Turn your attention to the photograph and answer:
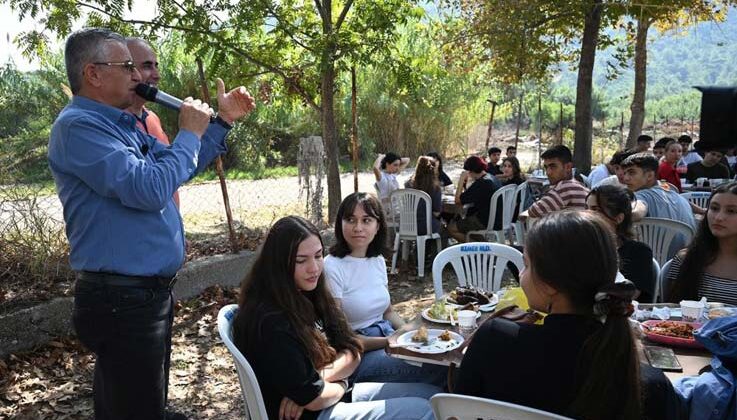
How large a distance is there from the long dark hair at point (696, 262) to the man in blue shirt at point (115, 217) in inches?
99.2

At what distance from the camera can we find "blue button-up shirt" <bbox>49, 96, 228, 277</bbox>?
81.5 inches

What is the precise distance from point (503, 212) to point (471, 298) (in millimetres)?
4425

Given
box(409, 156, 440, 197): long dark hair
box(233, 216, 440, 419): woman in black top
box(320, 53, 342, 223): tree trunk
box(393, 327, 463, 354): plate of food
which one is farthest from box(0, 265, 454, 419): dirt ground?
box(409, 156, 440, 197): long dark hair

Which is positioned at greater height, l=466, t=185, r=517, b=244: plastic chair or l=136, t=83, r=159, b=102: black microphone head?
l=136, t=83, r=159, b=102: black microphone head

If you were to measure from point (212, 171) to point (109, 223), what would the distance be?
1262 cm

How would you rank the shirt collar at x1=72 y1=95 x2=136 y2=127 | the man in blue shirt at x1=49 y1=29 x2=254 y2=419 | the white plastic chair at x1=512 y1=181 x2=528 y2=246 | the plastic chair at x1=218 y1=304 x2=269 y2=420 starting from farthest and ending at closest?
the white plastic chair at x1=512 y1=181 x2=528 y2=246, the shirt collar at x1=72 y1=95 x2=136 y2=127, the man in blue shirt at x1=49 y1=29 x2=254 y2=419, the plastic chair at x1=218 y1=304 x2=269 y2=420

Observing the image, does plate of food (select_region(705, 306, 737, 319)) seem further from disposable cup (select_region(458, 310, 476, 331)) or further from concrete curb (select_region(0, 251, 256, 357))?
concrete curb (select_region(0, 251, 256, 357))

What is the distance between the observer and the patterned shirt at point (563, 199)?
17.3 feet

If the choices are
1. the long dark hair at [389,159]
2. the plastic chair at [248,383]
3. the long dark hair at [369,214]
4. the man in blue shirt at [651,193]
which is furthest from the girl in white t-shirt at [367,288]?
the long dark hair at [389,159]

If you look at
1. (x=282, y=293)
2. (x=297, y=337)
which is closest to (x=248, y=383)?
(x=297, y=337)

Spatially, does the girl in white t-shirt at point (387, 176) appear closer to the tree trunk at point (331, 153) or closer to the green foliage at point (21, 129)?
the tree trunk at point (331, 153)

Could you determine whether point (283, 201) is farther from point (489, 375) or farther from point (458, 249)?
point (489, 375)

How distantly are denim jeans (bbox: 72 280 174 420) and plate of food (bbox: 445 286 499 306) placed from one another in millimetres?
1423

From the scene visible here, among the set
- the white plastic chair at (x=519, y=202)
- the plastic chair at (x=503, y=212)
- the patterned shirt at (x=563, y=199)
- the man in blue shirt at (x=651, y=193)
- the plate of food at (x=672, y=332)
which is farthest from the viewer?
the white plastic chair at (x=519, y=202)
